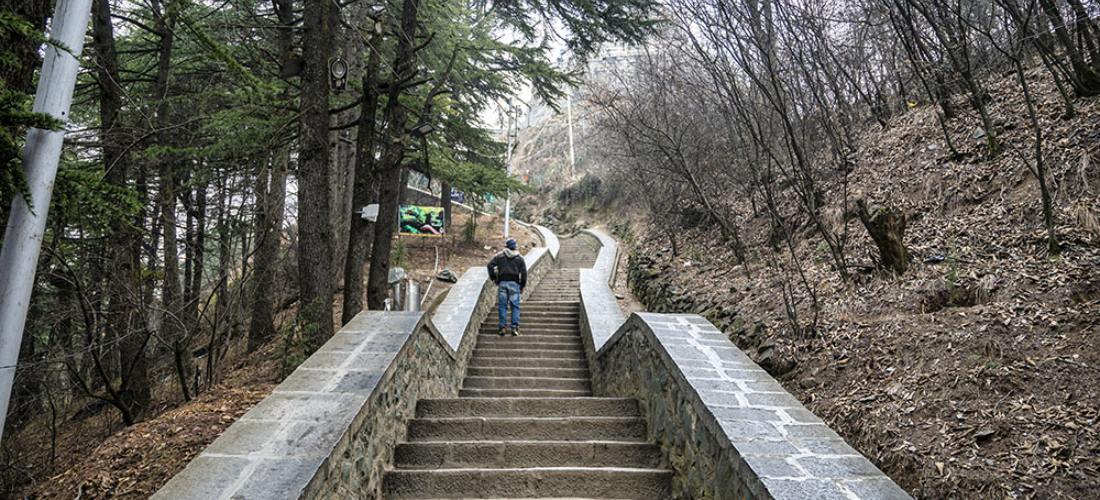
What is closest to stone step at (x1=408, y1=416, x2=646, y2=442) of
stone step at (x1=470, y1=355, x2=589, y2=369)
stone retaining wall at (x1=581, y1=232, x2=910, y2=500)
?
stone retaining wall at (x1=581, y1=232, x2=910, y2=500)

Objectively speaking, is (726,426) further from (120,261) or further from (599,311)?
(120,261)

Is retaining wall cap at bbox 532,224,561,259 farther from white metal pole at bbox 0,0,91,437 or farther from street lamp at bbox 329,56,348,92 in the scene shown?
white metal pole at bbox 0,0,91,437

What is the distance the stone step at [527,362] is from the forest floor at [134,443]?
2652mm

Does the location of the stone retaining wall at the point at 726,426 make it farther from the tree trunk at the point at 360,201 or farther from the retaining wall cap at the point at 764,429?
the tree trunk at the point at 360,201

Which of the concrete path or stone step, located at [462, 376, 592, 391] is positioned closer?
the concrete path

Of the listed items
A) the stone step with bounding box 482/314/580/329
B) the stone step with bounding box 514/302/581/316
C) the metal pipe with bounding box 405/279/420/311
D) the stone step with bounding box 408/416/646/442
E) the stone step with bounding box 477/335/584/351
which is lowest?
the stone step with bounding box 408/416/646/442

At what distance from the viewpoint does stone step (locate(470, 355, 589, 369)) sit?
303 inches

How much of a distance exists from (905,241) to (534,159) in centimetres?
3755

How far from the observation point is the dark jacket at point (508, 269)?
8.57 m

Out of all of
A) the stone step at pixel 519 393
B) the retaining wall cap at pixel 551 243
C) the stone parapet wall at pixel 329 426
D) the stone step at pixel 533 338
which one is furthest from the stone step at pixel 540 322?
the retaining wall cap at pixel 551 243

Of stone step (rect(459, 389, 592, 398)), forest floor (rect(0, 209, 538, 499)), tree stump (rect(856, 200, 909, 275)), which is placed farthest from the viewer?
stone step (rect(459, 389, 592, 398))

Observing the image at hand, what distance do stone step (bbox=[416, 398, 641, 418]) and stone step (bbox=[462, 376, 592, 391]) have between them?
171cm

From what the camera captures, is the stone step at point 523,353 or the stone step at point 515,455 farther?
the stone step at point 523,353

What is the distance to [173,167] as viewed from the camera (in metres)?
8.23
